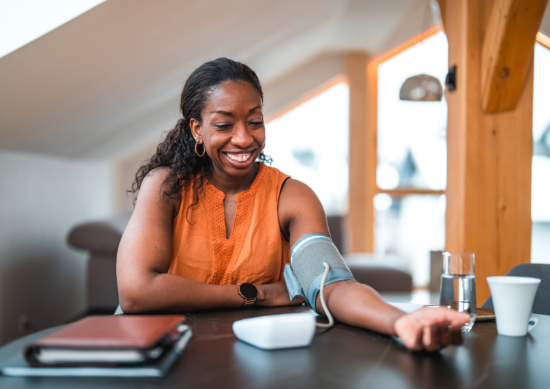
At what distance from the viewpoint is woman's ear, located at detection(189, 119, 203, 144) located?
156 cm

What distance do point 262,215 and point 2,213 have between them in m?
1.76

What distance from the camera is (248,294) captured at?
1293mm

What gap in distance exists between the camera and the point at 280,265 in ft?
5.02

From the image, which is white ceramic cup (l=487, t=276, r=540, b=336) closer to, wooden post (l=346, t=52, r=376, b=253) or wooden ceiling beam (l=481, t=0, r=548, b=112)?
wooden ceiling beam (l=481, t=0, r=548, b=112)

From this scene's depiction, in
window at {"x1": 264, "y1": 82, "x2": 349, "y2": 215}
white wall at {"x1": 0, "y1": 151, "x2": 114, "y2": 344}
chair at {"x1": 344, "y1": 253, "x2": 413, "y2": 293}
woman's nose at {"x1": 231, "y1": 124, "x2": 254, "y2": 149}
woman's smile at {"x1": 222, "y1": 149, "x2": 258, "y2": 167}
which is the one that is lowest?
chair at {"x1": 344, "y1": 253, "x2": 413, "y2": 293}

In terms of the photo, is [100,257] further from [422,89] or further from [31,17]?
[422,89]

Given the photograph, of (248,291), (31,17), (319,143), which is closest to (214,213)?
(248,291)

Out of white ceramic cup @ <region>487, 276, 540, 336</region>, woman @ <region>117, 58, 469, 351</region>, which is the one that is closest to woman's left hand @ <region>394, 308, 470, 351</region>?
white ceramic cup @ <region>487, 276, 540, 336</region>

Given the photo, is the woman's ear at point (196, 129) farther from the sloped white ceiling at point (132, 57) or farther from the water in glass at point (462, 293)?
the water in glass at point (462, 293)

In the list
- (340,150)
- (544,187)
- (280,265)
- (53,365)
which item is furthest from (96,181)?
(544,187)

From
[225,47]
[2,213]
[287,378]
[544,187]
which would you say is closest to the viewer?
[287,378]

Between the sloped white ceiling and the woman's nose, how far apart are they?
0.95 m

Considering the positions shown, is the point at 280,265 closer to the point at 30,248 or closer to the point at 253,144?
the point at 253,144

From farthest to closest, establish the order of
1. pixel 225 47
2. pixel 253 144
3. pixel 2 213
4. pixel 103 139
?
pixel 103 139 → pixel 225 47 → pixel 2 213 → pixel 253 144
